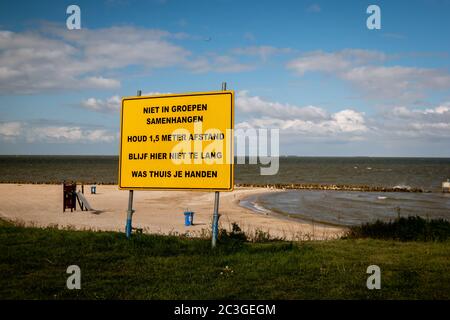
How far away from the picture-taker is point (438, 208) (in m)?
36.2

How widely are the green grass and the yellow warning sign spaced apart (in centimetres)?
145

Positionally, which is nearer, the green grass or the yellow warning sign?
the green grass

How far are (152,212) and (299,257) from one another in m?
21.5

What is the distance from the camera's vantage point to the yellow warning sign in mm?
9203

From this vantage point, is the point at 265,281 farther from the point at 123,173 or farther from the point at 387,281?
the point at 123,173

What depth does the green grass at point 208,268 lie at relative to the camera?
5.96m

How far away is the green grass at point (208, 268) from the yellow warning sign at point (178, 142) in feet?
4.76

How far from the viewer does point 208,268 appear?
740cm

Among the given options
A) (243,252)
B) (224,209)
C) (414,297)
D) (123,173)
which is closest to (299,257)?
(243,252)

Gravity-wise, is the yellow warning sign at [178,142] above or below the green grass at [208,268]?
above

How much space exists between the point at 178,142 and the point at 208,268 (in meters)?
3.44

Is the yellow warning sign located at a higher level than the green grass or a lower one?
higher
